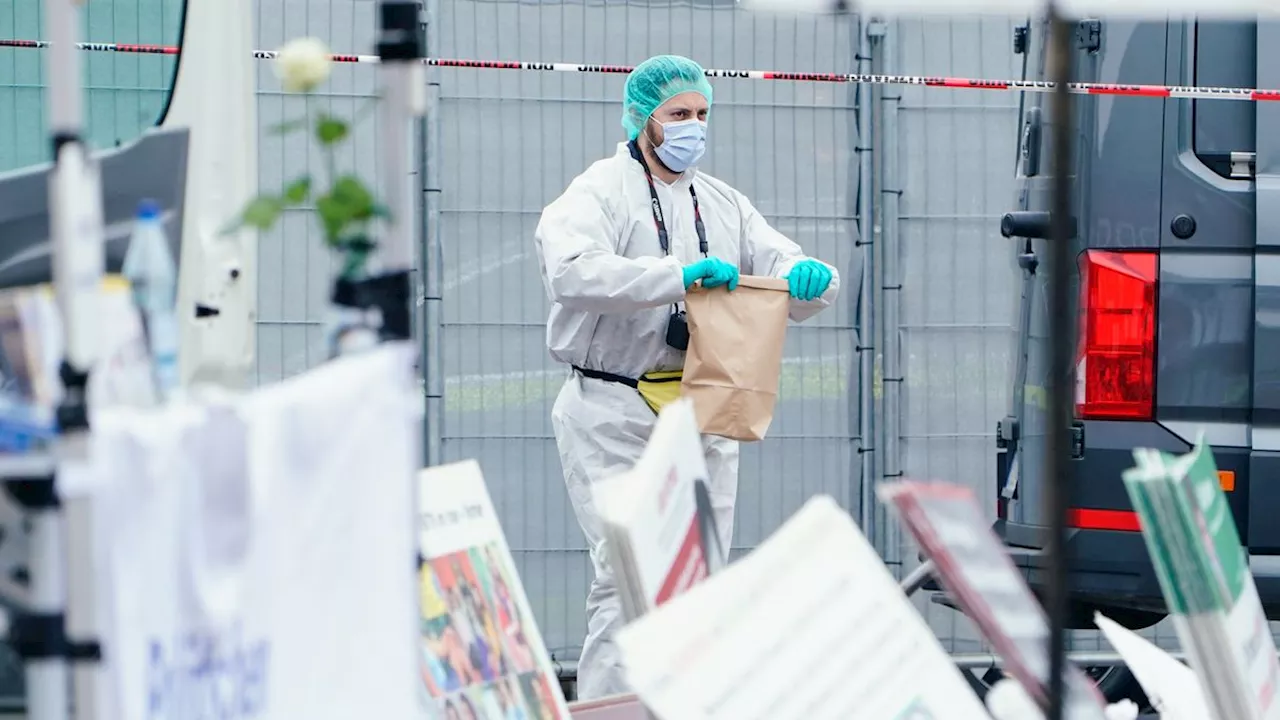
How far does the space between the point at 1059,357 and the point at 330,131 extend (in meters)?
0.84

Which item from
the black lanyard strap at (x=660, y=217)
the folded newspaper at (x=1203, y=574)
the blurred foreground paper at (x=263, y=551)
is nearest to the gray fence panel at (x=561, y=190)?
the black lanyard strap at (x=660, y=217)

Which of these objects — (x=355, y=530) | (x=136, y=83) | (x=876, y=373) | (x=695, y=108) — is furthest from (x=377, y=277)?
(x=876, y=373)

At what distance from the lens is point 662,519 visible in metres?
2.02

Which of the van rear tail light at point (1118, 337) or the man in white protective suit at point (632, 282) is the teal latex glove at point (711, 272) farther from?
the van rear tail light at point (1118, 337)

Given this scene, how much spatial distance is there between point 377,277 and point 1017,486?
11.7 feet

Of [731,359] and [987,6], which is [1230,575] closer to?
[987,6]

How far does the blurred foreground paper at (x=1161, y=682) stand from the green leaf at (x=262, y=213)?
1378 millimetres

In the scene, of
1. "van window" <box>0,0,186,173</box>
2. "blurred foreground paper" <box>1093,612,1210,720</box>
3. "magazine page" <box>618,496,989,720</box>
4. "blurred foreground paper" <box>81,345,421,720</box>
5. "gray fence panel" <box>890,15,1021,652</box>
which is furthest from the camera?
"gray fence panel" <box>890,15,1021,652</box>

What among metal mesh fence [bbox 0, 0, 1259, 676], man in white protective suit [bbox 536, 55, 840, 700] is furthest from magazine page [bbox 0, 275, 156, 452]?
metal mesh fence [bbox 0, 0, 1259, 676]

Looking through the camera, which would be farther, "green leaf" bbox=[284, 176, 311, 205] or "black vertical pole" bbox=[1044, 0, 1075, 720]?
"green leaf" bbox=[284, 176, 311, 205]

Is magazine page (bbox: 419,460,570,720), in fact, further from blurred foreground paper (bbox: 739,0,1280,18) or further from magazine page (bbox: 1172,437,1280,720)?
magazine page (bbox: 1172,437,1280,720)

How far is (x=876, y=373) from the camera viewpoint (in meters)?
6.30

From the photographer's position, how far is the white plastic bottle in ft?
6.22

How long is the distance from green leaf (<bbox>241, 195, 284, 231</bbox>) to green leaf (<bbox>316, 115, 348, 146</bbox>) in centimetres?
8
